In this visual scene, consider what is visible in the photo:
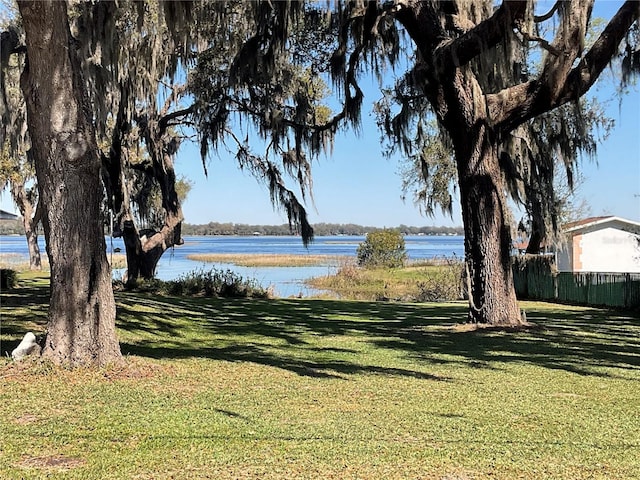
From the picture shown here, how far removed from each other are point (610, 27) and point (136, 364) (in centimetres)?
747

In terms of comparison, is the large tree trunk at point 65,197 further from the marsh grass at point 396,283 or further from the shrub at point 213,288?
the marsh grass at point 396,283

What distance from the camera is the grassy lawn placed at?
3.25 meters

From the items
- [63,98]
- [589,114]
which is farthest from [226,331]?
[589,114]

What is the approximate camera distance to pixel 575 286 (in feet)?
54.2

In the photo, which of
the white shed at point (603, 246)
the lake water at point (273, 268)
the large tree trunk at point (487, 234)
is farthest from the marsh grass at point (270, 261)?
the large tree trunk at point (487, 234)

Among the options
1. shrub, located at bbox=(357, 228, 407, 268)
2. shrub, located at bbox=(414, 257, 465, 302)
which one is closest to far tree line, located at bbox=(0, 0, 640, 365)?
shrub, located at bbox=(414, 257, 465, 302)

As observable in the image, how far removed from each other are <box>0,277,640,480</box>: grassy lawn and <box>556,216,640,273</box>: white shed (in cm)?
1687

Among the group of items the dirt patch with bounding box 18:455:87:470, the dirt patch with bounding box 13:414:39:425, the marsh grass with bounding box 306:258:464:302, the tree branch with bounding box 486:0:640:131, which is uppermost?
the tree branch with bounding box 486:0:640:131

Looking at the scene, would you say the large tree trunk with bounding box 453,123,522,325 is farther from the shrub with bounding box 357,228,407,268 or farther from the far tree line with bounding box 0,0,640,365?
the shrub with bounding box 357,228,407,268

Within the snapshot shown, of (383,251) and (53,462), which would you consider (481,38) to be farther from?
(383,251)

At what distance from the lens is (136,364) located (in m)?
5.66

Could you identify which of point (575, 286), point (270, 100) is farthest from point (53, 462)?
point (575, 286)

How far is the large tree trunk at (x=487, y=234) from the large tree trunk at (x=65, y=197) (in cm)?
569

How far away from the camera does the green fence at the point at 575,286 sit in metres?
14.3
